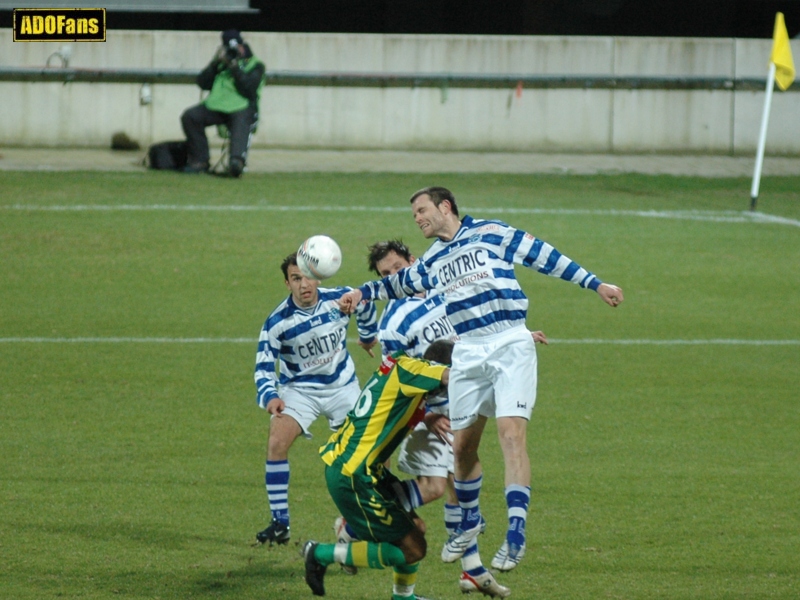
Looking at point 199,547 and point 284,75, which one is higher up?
point 284,75

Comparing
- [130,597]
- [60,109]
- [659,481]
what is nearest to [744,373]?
[659,481]

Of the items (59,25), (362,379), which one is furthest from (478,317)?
(362,379)

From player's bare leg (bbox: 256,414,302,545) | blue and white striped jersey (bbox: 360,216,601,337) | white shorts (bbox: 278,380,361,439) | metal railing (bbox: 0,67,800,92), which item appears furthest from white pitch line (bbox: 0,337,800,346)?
metal railing (bbox: 0,67,800,92)

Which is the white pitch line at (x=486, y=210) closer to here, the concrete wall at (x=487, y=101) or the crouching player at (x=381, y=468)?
the concrete wall at (x=487, y=101)

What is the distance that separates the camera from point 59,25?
937 cm

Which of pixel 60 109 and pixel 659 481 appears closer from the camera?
pixel 659 481

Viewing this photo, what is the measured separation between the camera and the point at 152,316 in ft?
47.7

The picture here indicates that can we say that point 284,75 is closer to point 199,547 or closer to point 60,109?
point 60,109

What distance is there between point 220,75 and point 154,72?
261 cm

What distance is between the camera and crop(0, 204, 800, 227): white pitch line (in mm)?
19000

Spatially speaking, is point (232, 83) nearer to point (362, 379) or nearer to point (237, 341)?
point (237, 341)

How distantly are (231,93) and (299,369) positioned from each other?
42.7 ft

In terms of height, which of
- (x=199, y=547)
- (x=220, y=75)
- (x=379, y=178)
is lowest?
(x=199, y=547)

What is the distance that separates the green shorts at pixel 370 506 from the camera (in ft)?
20.5
